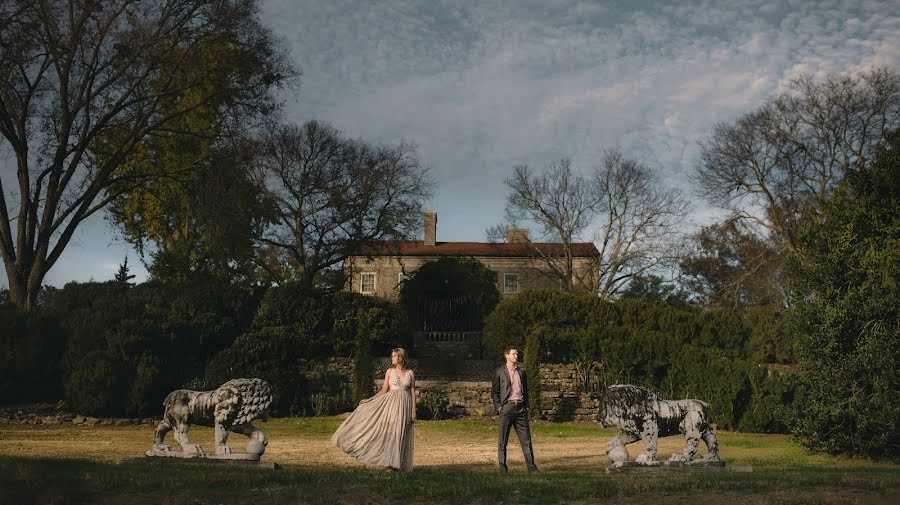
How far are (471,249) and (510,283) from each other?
12.9ft

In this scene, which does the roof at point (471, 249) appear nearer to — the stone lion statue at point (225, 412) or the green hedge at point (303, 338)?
the green hedge at point (303, 338)

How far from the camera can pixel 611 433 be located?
20.5m

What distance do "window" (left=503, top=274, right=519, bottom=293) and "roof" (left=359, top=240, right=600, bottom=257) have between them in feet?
→ 6.26

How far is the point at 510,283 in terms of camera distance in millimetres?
56688

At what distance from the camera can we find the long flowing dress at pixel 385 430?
430 inches

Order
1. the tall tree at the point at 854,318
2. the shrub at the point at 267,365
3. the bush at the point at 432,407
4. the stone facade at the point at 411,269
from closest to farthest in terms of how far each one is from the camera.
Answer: the tall tree at the point at 854,318
the shrub at the point at 267,365
the bush at the point at 432,407
the stone facade at the point at 411,269

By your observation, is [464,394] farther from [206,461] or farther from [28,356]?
[206,461]

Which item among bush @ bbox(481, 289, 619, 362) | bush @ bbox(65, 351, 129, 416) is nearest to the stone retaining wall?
bush @ bbox(481, 289, 619, 362)

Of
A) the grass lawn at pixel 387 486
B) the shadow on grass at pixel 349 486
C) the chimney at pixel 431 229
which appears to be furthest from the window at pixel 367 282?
the shadow on grass at pixel 349 486

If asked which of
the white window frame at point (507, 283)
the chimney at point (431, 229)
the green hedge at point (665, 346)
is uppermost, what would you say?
the chimney at point (431, 229)

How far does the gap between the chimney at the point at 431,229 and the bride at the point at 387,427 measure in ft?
157

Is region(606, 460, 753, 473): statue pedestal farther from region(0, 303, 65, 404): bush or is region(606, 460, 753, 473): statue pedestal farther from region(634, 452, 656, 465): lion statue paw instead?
region(0, 303, 65, 404): bush

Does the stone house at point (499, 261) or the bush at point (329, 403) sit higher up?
the stone house at point (499, 261)

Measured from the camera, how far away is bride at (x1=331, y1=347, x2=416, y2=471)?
1092 cm
